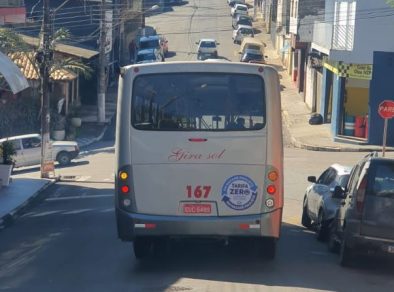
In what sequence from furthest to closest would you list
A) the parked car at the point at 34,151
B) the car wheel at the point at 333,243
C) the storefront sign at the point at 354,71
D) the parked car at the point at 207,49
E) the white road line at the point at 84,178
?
the parked car at the point at 207,49
the storefront sign at the point at 354,71
the parked car at the point at 34,151
the white road line at the point at 84,178
the car wheel at the point at 333,243

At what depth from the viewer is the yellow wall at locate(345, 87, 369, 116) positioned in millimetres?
44906

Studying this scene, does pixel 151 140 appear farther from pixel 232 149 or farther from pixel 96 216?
pixel 96 216

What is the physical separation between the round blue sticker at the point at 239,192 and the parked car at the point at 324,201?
168 inches

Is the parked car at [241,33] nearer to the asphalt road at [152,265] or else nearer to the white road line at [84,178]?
the white road line at [84,178]

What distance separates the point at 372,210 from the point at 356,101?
31.4 metres

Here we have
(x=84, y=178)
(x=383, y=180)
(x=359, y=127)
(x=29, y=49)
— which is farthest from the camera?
(x=29, y=49)

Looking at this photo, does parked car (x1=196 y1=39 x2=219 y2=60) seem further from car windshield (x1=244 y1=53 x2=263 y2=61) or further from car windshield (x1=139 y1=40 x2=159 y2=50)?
car windshield (x1=244 y1=53 x2=263 y2=61)

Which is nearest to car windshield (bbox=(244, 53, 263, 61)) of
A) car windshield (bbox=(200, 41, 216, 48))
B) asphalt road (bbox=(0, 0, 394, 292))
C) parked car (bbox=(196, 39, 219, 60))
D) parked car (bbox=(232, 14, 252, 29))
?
parked car (bbox=(196, 39, 219, 60))

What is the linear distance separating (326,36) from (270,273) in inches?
1285

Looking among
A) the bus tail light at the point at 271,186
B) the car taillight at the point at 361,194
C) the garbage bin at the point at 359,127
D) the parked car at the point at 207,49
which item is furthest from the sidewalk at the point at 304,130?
the bus tail light at the point at 271,186

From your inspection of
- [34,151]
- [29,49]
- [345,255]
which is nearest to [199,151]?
[345,255]

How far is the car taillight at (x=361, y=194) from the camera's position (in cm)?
1408

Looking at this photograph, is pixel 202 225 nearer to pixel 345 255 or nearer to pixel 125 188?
pixel 125 188

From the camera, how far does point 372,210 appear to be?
14.1m
